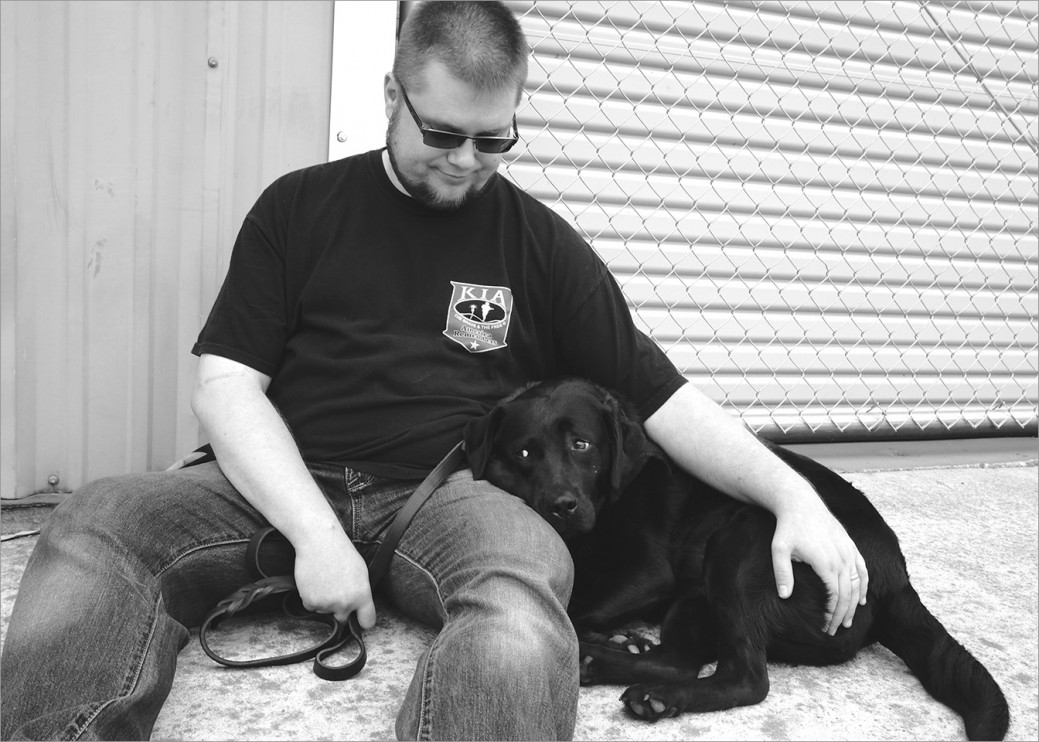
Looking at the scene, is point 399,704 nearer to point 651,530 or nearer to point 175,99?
point 651,530

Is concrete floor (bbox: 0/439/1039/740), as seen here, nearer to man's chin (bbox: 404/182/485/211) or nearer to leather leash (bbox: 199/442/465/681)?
leather leash (bbox: 199/442/465/681)

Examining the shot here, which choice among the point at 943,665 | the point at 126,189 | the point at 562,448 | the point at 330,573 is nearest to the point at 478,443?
the point at 562,448

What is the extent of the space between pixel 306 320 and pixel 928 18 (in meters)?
3.62

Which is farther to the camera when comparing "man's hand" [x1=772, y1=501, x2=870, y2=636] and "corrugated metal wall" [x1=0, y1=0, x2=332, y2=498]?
"corrugated metal wall" [x1=0, y1=0, x2=332, y2=498]

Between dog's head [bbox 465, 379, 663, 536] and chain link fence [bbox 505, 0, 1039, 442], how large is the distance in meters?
1.59

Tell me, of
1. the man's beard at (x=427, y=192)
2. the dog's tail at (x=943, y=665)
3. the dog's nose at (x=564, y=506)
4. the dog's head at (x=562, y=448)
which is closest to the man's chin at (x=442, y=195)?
the man's beard at (x=427, y=192)

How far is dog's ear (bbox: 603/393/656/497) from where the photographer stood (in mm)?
2639

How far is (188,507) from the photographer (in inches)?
85.4

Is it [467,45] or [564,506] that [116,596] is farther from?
[467,45]

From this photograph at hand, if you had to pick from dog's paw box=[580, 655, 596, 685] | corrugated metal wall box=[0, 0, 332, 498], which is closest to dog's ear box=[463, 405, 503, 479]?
dog's paw box=[580, 655, 596, 685]

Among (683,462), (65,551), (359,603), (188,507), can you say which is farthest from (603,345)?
(65,551)

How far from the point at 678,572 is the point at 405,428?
858 mm

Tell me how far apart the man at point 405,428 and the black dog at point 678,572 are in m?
0.09

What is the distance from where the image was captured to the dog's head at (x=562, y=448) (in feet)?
8.14
